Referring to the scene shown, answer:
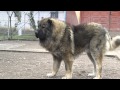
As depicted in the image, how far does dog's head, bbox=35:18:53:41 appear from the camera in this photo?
5.39 metres

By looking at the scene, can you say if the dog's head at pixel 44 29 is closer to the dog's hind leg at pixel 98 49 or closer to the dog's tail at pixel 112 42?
the dog's hind leg at pixel 98 49

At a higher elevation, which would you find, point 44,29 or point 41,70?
point 44,29

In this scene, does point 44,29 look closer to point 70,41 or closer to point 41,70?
point 70,41

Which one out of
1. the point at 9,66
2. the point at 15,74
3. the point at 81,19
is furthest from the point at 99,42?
the point at 81,19

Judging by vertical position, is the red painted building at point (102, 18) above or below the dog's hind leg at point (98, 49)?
below

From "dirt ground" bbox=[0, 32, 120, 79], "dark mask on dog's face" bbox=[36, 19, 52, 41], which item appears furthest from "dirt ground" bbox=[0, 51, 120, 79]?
"dark mask on dog's face" bbox=[36, 19, 52, 41]

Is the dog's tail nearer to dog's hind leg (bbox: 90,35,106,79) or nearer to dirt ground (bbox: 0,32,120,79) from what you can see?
dog's hind leg (bbox: 90,35,106,79)

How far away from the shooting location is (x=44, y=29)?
213 inches

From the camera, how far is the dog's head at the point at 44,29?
5.39 metres

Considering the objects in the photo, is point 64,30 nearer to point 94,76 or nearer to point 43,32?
point 43,32

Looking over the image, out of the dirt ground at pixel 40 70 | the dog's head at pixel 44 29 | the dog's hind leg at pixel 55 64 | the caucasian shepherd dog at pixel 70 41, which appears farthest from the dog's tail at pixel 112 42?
the dog's head at pixel 44 29

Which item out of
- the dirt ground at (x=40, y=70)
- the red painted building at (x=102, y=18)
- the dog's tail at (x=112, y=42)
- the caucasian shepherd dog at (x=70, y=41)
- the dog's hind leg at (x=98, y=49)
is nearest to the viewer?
the caucasian shepherd dog at (x=70, y=41)

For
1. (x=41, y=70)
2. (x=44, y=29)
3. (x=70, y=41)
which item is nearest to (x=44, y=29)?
(x=44, y=29)

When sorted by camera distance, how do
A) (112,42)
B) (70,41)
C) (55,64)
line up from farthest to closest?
1. (112,42)
2. (55,64)
3. (70,41)
